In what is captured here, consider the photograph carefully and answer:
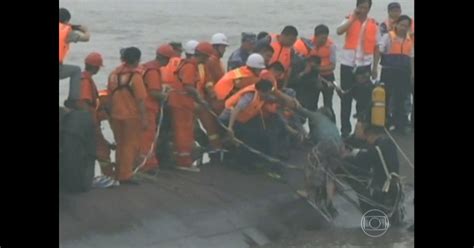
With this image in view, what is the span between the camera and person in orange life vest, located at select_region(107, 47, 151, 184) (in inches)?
637

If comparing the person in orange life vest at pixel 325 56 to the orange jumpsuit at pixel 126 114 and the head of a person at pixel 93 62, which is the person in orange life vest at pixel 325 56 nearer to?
the orange jumpsuit at pixel 126 114

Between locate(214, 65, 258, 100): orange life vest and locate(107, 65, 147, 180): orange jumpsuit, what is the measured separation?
1.06 meters

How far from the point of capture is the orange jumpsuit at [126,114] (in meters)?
16.2

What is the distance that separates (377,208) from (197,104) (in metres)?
2.36

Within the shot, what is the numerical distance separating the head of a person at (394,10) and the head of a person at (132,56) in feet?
11.3

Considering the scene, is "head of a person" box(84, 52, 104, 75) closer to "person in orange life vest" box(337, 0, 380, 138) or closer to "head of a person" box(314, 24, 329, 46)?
"head of a person" box(314, 24, 329, 46)

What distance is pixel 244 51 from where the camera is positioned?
17688mm

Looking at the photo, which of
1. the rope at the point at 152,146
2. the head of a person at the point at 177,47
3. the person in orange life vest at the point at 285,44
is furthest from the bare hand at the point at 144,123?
the person in orange life vest at the point at 285,44

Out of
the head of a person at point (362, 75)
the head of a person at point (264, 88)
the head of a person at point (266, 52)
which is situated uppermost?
the head of a person at point (266, 52)

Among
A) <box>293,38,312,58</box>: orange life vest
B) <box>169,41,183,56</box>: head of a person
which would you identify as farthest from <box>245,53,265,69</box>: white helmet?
<box>293,38,312,58</box>: orange life vest
